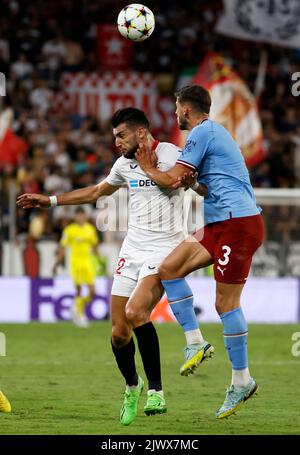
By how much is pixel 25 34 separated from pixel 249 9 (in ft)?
19.3

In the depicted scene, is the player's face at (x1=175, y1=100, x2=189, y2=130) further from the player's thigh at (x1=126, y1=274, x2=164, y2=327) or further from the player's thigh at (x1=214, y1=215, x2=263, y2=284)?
the player's thigh at (x1=126, y1=274, x2=164, y2=327)

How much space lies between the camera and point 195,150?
849cm

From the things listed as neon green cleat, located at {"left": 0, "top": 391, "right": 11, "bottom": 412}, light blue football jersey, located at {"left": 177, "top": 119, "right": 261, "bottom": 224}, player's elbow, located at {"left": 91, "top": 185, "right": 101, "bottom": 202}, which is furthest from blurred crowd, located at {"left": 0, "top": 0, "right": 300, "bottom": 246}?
light blue football jersey, located at {"left": 177, "top": 119, "right": 261, "bottom": 224}

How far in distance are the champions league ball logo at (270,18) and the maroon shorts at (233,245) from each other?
38.7ft

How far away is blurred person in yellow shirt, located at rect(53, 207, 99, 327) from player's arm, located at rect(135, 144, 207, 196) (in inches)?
374

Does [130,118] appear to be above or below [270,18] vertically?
below

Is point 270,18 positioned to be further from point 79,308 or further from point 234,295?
point 234,295

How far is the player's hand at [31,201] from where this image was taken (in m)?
8.88

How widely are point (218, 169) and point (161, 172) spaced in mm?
432

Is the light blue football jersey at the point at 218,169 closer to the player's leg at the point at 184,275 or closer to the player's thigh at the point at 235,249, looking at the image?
the player's thigh at the point at 235,249

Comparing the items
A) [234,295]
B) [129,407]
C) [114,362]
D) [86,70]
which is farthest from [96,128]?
[129,407]

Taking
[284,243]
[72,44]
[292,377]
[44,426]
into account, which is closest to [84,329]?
[284,243]
